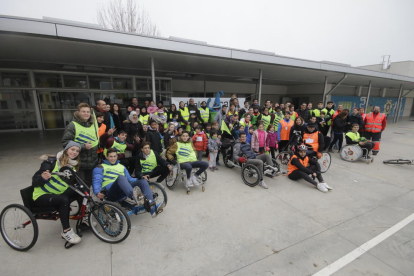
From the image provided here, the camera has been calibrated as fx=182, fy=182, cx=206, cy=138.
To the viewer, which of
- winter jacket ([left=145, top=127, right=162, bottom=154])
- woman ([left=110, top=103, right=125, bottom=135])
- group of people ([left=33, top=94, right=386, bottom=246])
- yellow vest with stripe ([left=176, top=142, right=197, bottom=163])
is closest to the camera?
group of people ([left=33, top=94, right=386, bottom=246])

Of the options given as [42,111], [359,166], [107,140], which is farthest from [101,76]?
[359,166]

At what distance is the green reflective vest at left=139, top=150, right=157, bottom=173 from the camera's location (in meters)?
3.15

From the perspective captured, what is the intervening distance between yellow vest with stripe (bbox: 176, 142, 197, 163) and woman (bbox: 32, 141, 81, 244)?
175 cm

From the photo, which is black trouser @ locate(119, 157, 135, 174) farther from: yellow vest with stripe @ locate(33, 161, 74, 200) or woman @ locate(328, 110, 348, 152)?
woman @ locate(328, 110, 348, 152)

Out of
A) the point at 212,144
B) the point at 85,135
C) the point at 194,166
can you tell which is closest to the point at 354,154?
the point at 212,144

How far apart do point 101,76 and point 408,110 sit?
3147 cm

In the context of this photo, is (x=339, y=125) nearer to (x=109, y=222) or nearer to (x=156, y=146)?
(x=156, y=146)

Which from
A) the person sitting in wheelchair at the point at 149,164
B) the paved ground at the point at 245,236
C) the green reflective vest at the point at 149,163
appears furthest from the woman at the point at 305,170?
the green reflective vest at the point at 149,163

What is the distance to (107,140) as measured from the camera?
3287 mm

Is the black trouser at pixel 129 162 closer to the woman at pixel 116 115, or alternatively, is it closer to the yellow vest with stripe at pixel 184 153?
the yellow vest with stripe at pixel 184 153

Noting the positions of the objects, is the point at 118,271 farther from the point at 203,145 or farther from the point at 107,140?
the point at 203,145

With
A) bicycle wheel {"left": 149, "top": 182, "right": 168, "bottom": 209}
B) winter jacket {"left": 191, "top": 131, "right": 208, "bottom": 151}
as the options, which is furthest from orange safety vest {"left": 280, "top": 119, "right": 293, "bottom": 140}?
bicycle wheel {"left": 149, "top": 182, "right": 168, "bottom": 209}

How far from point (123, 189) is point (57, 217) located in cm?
77

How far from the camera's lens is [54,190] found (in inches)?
81.8
